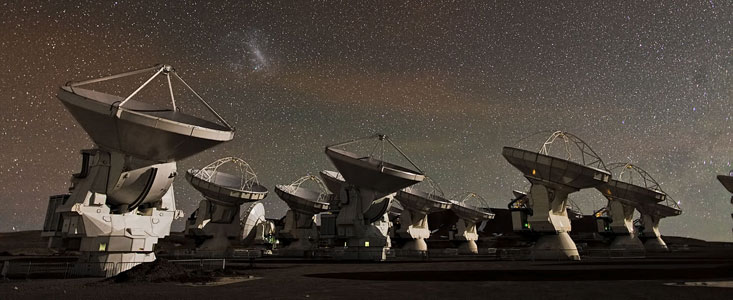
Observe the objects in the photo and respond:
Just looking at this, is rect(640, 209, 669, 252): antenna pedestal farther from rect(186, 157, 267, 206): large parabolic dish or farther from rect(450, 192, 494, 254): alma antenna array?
rect(186, 157, 267, 206): large parabolic dish

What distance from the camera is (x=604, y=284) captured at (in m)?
15.7

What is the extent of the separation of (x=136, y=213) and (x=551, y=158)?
2733cm

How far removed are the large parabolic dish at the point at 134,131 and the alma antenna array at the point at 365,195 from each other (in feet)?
55.3

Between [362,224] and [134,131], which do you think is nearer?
[134,131]

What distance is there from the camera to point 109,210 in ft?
72.4

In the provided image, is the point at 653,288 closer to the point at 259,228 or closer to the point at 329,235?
the point at 329,235

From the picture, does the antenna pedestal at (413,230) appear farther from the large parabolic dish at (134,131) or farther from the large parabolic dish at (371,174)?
the large parabolic dish at (134,131)

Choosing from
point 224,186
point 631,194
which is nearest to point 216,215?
point 224,186

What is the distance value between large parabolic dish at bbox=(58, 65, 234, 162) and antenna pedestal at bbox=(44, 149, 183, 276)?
2.02ft

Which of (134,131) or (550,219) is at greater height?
(134,131)

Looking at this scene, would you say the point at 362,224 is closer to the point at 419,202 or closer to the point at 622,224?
the point at 419,202

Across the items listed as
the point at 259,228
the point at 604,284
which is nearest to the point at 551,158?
the point at 604,284

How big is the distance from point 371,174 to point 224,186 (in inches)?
640

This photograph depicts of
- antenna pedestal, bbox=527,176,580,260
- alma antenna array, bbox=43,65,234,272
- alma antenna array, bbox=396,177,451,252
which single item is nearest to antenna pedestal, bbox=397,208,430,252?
alma antenna array, bbox=396,177,451,252
